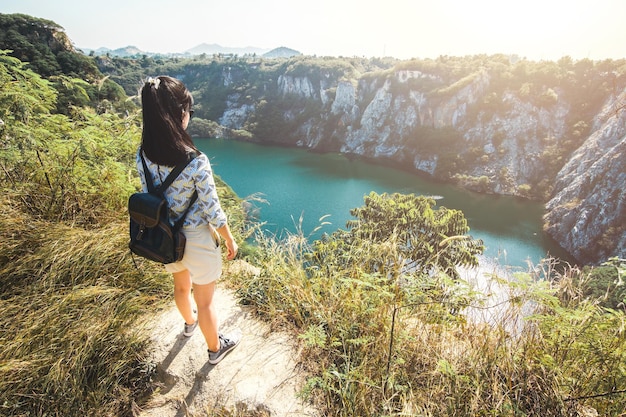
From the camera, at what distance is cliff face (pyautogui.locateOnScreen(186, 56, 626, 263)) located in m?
32.2

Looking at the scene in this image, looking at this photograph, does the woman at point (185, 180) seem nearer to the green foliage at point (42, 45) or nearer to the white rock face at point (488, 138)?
the green foliage at point (42, 45)

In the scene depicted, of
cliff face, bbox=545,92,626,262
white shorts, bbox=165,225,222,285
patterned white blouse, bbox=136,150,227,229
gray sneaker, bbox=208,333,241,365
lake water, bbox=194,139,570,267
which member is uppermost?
patterned white blouse, bbox=136,150,227,229

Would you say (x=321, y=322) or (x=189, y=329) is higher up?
(x=321, y=322)

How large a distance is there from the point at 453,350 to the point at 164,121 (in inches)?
69.6

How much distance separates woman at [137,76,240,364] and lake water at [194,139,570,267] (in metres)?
16.8

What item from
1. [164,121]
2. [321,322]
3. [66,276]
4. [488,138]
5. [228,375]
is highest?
[164,121]

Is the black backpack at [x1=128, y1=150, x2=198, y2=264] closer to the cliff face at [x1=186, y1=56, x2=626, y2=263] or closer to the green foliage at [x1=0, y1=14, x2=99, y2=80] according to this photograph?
the green foliage at [x1=0, y1=14, x2=99, y2=80]

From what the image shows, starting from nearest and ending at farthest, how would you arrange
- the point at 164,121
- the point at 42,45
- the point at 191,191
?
1. the point at 164,121
2. the point at 191,191
3. the point at 42,45

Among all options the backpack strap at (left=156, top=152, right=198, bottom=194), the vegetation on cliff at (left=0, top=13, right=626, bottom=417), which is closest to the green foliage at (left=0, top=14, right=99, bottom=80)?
the vegetation on cliff at (left=0, top=13, right=626, bottom=417)

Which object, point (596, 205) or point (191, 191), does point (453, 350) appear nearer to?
point (191, 191)

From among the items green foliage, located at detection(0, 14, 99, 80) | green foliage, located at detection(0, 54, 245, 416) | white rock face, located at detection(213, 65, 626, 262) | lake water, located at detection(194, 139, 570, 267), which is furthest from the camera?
white rock face, located at detection(213, 65, 626, 262)

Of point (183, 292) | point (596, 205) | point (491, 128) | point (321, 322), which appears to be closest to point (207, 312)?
point (183, 292)

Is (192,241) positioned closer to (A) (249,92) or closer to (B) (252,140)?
(B) (252,140)

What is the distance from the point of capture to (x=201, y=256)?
1624 mm
